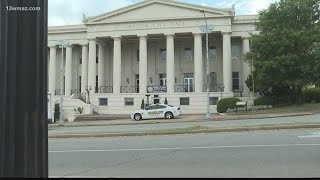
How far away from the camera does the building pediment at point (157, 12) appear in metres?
53.2

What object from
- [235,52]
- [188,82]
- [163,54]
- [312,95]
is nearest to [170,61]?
[188,82]

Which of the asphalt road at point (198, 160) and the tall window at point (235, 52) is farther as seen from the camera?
the tall window at point (235, 52)

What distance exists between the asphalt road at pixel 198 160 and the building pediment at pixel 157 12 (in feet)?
130

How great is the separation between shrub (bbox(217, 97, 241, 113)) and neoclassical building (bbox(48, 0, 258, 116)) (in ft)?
13.1

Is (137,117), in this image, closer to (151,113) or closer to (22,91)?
(151,113)

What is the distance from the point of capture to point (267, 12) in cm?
4419

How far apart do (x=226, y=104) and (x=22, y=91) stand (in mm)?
43654

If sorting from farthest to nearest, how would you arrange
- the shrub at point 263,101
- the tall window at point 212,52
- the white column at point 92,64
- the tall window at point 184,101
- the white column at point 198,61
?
the tall window at point 212,52 < the white column at point 92,64 < the white column at point 198,61 < the tall window at point 184,101 < the shrub at point 263,101

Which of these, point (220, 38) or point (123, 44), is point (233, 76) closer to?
point (220, 38)

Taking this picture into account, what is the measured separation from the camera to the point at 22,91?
2.60 metres

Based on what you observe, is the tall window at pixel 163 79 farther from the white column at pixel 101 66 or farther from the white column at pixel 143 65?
the white column at pixel 101 66

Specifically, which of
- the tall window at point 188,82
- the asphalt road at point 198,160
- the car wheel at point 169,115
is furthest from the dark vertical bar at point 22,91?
the tall window at point 188,82

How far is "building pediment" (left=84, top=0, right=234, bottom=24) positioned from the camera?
53.2 meters

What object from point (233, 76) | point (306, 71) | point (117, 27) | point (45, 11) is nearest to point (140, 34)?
point (117, 27)
